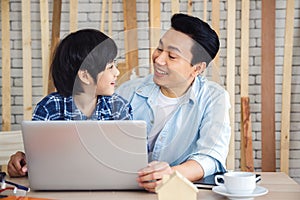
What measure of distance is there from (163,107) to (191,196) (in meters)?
0.99

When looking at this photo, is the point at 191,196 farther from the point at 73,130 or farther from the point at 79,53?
the point at 79,53

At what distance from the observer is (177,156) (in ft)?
6.96

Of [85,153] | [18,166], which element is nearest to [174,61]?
[85,153]

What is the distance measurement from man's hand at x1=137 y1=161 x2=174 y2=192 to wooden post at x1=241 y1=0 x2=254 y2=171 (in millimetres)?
1997

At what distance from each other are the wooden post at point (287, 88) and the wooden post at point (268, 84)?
70 mm

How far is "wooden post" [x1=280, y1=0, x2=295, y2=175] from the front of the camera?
372 centimetres

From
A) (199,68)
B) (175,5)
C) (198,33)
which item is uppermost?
(175,5)

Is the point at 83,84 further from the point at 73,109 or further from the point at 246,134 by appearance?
the point at 246,134

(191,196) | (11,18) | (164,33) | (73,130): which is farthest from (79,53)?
(11,18)

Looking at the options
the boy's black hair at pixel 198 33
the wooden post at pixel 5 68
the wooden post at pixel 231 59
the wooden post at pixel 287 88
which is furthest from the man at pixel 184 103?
the wooden post at pixel 5 68

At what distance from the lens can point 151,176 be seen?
1.79 m

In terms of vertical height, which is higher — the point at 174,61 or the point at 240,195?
the point at 174,61

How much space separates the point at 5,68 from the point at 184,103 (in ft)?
6.67

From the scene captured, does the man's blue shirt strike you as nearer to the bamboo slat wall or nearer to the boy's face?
the boy's face
